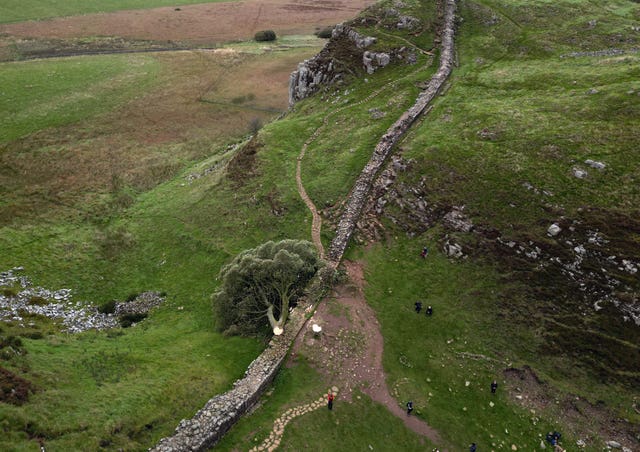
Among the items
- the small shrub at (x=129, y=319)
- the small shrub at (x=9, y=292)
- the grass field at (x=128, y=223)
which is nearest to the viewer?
the grass field at (x=128, y=223)

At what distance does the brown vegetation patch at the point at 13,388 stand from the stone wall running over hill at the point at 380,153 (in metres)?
29.1

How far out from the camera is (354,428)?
32.1 meters

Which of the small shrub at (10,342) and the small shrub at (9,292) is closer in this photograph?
the small shrub at (10,342)

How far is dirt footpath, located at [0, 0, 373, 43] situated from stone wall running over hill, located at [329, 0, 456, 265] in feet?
363

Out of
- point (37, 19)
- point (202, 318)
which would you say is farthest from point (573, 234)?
point (37, 19)

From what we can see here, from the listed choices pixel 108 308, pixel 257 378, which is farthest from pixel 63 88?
pixel 257 378

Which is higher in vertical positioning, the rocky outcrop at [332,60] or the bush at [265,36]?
the rocky outcrop at [332,60]

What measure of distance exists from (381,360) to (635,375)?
21.7m

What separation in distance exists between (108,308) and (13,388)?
20827mm

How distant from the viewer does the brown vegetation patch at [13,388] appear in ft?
91.7

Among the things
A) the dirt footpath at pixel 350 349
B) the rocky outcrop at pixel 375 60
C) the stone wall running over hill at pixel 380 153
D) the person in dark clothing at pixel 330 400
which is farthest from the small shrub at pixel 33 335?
the rocky outcrop at pixel 375 60

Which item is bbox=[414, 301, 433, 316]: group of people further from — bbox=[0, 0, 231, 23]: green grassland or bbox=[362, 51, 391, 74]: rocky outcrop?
bbox=[0, 0, 231, 23]: green grassland

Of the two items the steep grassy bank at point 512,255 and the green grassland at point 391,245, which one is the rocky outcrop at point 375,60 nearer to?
the green grassland at point 391,245

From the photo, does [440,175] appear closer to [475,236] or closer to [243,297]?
[475,236]
